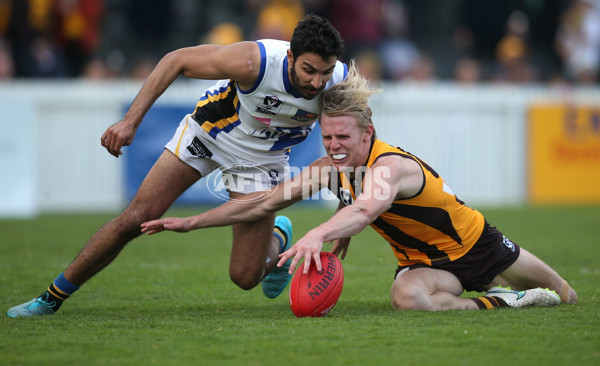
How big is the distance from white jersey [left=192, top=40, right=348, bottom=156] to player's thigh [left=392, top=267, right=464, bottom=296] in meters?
1.31

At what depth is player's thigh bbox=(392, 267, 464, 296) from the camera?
16.8ft

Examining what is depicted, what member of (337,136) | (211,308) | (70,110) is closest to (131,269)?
(211,308)

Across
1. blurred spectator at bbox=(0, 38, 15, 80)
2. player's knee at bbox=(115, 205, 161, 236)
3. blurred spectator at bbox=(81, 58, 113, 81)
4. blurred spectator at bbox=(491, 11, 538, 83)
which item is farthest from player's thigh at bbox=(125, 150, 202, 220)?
blurred spectator at bbox=(491, 11, 538, 83)

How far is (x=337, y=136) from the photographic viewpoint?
16.5ft

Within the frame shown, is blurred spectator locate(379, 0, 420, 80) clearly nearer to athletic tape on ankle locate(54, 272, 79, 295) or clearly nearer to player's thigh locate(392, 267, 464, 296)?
player's thigh locate(392, 267, 464, 296)

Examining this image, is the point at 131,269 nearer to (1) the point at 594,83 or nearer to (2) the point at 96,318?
(2) the point at 96,318

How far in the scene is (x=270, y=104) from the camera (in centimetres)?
550

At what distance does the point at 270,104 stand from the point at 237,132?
0.42m

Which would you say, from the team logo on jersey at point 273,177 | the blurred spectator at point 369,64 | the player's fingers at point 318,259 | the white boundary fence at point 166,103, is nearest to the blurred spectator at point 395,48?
the blurred spectator at point 369,64

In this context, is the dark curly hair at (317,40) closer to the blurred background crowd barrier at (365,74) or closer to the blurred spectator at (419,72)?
the blurred background crowd barrier at (365,74)

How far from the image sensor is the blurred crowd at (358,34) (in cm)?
1354

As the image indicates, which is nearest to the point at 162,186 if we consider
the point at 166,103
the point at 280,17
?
the point at 166,103

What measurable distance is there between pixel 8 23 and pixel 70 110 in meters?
1.91

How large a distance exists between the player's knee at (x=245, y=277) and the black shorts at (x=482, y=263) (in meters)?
1.19
